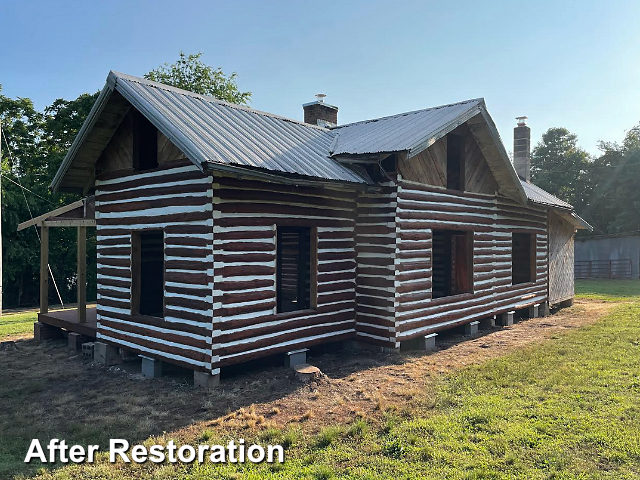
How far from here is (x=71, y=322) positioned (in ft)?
36.9

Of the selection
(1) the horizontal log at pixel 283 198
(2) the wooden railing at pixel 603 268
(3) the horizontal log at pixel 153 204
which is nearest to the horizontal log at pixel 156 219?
(3) the horizontal log at pixel 153 204

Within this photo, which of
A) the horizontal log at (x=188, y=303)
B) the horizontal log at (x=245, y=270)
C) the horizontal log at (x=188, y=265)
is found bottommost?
the horizontal log at (x=188, y=303)

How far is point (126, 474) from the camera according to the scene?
507 centimetres

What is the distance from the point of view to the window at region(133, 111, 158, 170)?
9.23m

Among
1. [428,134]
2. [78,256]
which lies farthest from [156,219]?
[428,134]

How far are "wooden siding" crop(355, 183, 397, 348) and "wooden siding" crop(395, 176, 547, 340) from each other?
0.15 m

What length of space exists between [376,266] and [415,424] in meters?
4.29

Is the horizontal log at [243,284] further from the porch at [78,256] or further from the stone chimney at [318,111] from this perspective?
the stone chimney at [318,111]

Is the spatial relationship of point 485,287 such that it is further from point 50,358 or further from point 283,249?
point 50,358

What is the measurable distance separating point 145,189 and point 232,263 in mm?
2469

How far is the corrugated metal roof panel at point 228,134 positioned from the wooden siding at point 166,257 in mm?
633

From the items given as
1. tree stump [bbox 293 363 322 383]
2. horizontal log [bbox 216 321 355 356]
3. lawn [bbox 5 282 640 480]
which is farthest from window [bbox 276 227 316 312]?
lawn [bbox 5 282 640 480]

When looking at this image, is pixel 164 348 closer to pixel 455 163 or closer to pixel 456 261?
pixel 456 261

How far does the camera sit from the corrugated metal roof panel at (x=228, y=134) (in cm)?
757
